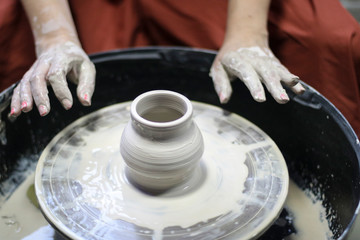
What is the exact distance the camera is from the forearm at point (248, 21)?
1492 millimetres

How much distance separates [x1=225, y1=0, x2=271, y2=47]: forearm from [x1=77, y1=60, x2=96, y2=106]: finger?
51 centimetres

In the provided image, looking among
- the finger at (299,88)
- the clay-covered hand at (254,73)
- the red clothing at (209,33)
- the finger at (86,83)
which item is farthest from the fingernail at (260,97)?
the finger at (86,83)

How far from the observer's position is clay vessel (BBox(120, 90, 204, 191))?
1025 millimetres

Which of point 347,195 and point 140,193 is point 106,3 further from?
point 347,195

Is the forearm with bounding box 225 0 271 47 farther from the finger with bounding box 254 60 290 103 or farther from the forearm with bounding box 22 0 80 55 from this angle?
the forearm with bounding box 22 0 80 55

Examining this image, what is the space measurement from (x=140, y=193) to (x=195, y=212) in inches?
6.3

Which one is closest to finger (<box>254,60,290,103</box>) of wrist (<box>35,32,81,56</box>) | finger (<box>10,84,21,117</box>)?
wrist (<box>35,32,81,56</box>)

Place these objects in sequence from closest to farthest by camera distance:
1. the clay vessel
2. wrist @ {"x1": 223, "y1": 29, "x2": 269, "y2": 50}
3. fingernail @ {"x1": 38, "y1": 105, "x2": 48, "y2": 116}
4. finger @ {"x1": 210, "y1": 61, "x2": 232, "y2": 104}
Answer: the clay vessel → fingernail @ {"x1": 38, "y1": 105, "x2": 48, "y2": 116} → finger @ {"x1": 210, "y1": 61, "x2": 232, "y2": 104} → wrist @ {"x1": 223, "y1": 29, "x2": 269, "y2": 50}

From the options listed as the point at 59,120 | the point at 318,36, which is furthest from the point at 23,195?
the point at 318,36

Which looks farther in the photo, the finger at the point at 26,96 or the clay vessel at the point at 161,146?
the finger at the point at 26,96

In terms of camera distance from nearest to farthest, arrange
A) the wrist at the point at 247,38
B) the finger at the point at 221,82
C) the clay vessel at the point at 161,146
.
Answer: the clay vessel at the point at 161,146 < the finger at the point at 221,82 < the wrist at the point at 247,38

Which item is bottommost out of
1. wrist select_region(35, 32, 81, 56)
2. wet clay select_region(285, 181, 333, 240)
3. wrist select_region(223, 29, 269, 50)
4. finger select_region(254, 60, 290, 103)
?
wet clay select_region(285, 181, 333, 240)

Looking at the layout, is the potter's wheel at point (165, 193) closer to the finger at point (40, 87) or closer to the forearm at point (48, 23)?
the finger at point (40, 87)

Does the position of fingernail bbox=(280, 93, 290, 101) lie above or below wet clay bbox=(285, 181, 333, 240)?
above
